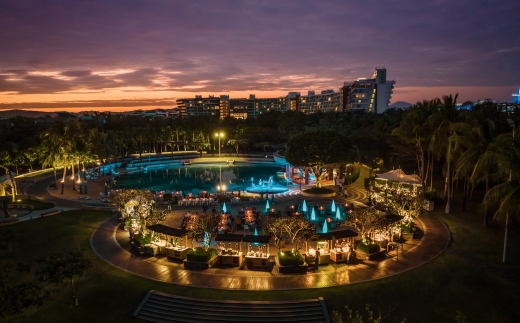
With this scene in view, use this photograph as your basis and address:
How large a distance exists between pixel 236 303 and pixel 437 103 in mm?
30146

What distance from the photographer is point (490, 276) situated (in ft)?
59.0

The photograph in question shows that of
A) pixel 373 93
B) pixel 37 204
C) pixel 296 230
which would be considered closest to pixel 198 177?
pixel 37 204

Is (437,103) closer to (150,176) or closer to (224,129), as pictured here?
(150,176)

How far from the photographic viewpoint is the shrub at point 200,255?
19750 millimetres

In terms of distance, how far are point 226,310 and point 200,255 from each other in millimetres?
4732

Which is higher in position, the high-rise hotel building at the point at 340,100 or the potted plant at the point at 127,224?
the high-rise hotel building at the point at 340,100

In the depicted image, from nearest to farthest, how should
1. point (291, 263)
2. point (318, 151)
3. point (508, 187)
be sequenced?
point (508, 187) → point (291, 263) → point (318, 151)

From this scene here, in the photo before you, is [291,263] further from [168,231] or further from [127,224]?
[127,224]

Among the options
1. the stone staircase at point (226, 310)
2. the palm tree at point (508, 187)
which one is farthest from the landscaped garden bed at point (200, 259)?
the palm tree at point (508, 187)

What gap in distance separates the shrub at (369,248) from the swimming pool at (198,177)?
23961 mm

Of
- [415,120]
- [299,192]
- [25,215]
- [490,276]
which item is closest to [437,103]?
[415,120]

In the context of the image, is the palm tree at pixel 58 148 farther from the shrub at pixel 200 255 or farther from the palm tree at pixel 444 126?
the palm tree at pixel 444 126

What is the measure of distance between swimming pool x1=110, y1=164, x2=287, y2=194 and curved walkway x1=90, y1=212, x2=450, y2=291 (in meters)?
22.4

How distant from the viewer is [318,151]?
1484 inches
